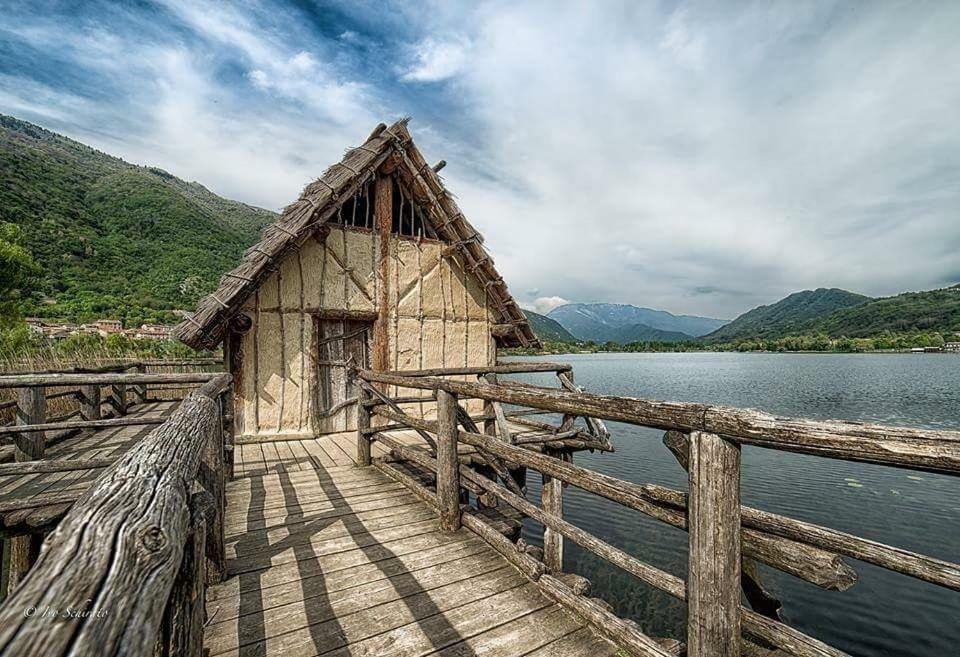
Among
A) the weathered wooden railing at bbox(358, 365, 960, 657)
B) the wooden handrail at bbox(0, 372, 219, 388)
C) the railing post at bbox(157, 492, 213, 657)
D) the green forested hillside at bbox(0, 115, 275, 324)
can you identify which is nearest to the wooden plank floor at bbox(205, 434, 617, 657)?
the weathered wooden railing at bbox(358, 365, 960, 657)

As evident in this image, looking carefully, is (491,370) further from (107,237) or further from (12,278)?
(107,237)

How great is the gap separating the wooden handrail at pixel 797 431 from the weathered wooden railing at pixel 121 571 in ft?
6.32

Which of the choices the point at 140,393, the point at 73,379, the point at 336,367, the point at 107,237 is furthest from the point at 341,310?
the point at 107,237

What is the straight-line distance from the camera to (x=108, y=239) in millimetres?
48344

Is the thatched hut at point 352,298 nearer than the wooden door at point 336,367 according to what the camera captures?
Yes

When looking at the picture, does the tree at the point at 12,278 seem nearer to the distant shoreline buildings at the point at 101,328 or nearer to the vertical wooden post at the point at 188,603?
the distant shoreline buildings at the point at 101,328

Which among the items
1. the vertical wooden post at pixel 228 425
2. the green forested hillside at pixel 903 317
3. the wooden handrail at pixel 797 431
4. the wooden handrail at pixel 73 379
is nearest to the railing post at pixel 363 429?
the vertical wooden post at pixel 228 425

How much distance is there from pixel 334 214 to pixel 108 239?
5570cm

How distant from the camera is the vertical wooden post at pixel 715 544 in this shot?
193cm

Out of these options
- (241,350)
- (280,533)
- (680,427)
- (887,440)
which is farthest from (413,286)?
(887,440)

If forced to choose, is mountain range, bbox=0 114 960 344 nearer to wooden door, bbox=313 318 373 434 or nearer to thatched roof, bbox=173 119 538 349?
thatched roof, bbox=173 119 538 349

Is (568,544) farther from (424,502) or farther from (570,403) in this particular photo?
(570,403)

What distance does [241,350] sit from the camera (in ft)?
25.1

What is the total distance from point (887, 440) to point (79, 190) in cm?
7911
